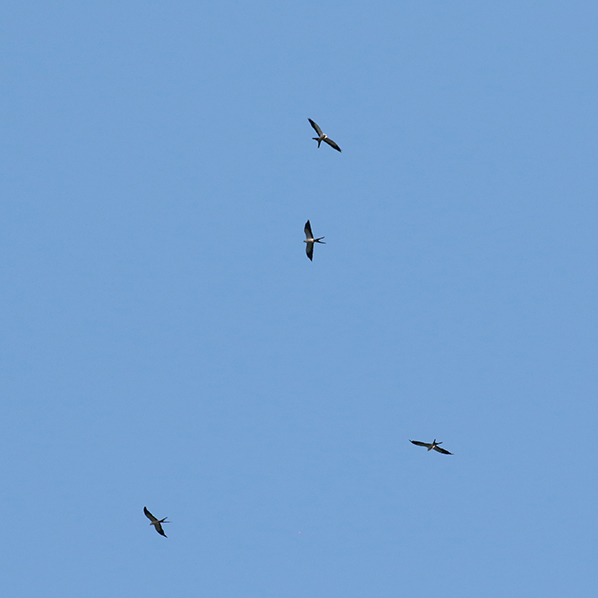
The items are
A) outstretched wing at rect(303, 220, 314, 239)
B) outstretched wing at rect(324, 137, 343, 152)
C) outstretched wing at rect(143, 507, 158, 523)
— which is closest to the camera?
A: outstretched wing at rect(324, 137, 343, 152)

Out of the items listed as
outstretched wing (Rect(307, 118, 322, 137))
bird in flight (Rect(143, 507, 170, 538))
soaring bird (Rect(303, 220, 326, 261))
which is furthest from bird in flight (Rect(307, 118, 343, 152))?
bird in flight (Rect(143, 507, 170, 538))

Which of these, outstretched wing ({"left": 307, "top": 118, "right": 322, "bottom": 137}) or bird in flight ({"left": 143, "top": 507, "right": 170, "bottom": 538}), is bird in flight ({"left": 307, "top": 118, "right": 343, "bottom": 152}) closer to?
outstretched wing ({"left": 307, "top": 118, "right": 322, "bottom": 137})

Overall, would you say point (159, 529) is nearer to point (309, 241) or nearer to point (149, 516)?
point (149, 516)

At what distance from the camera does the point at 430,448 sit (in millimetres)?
81938

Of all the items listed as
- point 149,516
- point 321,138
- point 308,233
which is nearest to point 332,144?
point 321,138

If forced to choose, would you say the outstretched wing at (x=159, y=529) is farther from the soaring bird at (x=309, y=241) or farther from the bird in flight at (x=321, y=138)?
the bird in flight at (x=321, y=138)

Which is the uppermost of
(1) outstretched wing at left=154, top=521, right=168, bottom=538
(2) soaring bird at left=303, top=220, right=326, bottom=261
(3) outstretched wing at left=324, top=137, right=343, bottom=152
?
(3) outstretched wing at left=324, top=137, right=343, bottom=152

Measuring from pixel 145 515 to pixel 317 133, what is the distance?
31.3 metres

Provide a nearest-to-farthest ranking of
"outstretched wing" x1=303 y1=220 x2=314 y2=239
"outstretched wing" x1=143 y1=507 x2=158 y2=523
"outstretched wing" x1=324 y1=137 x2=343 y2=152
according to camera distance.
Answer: "outstretched wing" x1=324 y1=137 x2=343 y2=152
"outstretched wing" x1=303 y1=220 x2=314 y2=239
"outstretched wing" x1=143 y1=507 x2=158 y2=523

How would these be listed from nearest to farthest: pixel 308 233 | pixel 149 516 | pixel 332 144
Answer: pixel 332 144, pixel 308 233, pixel 149 516

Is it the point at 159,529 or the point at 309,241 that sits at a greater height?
the point at 309,241

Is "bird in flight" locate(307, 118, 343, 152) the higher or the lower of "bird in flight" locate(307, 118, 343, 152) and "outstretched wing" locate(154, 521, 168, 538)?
the higher

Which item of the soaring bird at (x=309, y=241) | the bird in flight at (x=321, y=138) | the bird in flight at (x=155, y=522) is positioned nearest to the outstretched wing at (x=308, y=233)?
the soaring bird at (x=309, y=241)

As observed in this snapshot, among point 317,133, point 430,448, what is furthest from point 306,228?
point 430,448
